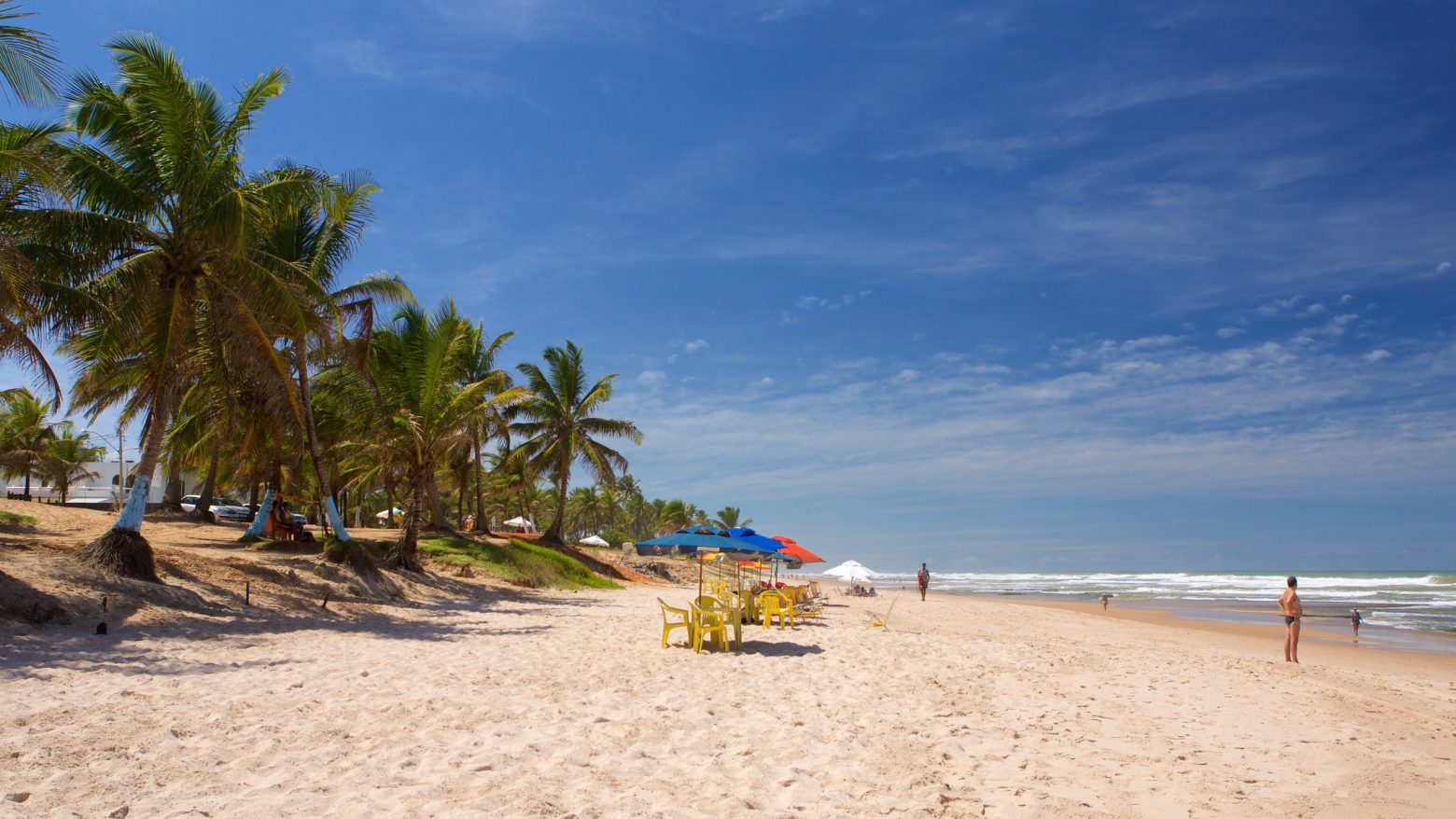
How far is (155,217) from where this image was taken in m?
11.2

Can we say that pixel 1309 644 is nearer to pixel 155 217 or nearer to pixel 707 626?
pixel 707 626

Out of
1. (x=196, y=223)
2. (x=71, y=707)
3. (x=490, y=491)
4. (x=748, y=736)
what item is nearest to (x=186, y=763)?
(x=71, y=707)

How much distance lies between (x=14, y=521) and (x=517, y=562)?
1027 cm

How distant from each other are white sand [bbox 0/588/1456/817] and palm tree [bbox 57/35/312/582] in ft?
12.7

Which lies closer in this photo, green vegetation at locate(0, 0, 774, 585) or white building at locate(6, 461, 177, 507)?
green vegetation at locate(0, 0, 774, 585)

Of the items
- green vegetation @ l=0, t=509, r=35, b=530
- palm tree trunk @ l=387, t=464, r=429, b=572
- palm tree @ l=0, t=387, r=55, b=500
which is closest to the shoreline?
palm tree trunk @ l=387, t=464, r=429, b=572

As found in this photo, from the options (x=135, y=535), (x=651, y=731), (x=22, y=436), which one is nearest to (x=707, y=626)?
(x=651, y=731)

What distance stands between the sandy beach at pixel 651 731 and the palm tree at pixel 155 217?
3690 mm

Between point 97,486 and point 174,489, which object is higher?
point 174,489

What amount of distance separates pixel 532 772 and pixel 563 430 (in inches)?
991

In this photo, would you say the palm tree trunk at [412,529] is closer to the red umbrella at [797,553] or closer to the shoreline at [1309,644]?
the red umbrella at [797,553]

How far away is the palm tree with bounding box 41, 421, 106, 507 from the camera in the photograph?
36.8 meters

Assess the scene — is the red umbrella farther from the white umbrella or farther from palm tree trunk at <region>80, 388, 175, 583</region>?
palm tree trunk at <region>80, 388, 175, 583</region>

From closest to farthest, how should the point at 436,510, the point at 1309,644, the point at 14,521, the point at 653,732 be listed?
the point at 653,732
the point at 14,521
the point at 1309,644
the point at 436,510
